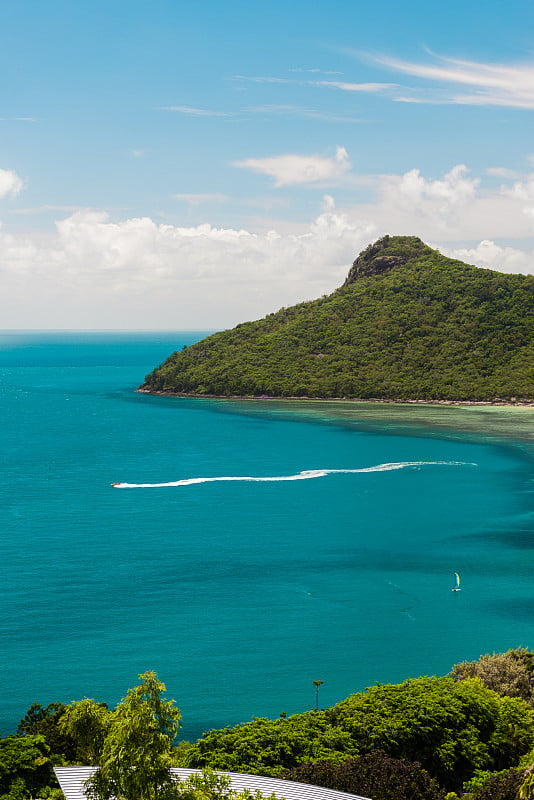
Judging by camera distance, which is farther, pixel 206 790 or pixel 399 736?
pixel 399 736

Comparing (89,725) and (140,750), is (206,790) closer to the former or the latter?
(140,750)

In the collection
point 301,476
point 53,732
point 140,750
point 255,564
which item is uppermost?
point 140,750

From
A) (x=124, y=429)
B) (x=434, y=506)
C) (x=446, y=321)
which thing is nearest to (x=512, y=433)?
(x=434, y=506)

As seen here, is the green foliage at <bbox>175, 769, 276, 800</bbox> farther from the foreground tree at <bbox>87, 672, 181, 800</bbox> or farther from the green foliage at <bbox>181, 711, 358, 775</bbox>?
the green foliage at <bbox>181, 711, 358, 775</bbox>

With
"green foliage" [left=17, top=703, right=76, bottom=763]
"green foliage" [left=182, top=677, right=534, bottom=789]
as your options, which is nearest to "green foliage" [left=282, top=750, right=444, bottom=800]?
"green foliage" [left=182, top=677, right=534, bottom=789]

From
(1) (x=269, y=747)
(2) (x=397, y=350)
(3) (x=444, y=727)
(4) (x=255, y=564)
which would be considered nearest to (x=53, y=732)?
(1) (x=269, y=747)

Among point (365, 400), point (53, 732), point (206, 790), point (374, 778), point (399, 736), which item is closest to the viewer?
point (206, 790)

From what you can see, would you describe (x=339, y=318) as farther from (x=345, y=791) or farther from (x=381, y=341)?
(x=345, y=791)
